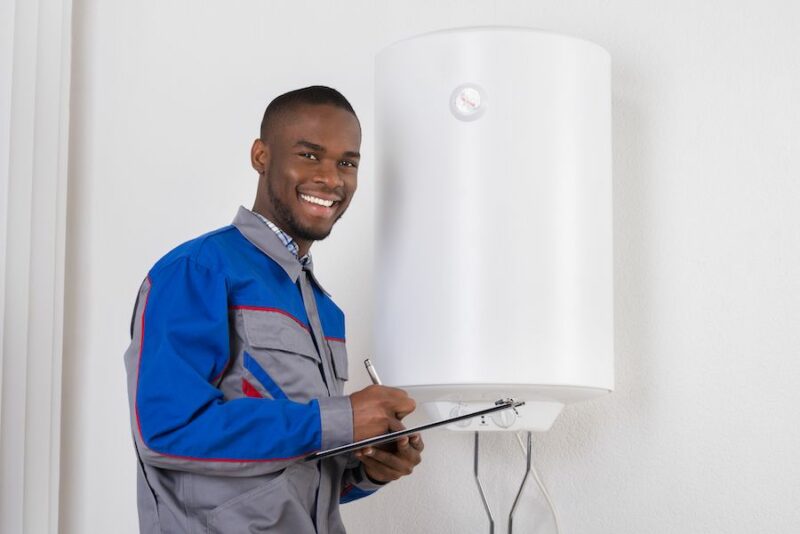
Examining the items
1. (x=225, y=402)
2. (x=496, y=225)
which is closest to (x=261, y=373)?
(x=225, y=402)

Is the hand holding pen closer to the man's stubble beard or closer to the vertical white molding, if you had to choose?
the man's stubble beard

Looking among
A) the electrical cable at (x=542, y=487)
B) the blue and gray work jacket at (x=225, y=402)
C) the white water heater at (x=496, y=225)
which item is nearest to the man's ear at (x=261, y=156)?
the blue and gray work jacket at (x=225, y=402)

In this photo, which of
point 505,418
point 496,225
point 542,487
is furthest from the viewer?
point 542,487

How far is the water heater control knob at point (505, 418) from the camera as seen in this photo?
170cm

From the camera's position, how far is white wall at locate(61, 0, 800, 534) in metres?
1.87

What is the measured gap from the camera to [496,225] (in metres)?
1.61

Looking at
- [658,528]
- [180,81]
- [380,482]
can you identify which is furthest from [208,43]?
[658,528]

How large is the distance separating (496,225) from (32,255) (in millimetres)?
847

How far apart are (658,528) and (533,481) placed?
22 cm

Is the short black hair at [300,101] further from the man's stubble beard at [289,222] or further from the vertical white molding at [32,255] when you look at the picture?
the vertical white molding at [32,255]

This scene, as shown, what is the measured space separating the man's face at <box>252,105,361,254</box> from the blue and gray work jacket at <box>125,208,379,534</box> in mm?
84

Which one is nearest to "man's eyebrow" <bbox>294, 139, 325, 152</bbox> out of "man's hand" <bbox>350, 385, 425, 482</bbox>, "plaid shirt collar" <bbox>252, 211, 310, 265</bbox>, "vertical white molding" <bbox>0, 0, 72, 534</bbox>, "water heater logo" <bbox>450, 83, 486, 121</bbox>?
"plaid shirt collar" <bbox>252, 211, 310, 265</bbox>

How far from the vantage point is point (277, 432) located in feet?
4.21

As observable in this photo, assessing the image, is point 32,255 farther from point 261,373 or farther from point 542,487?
point 542,487
